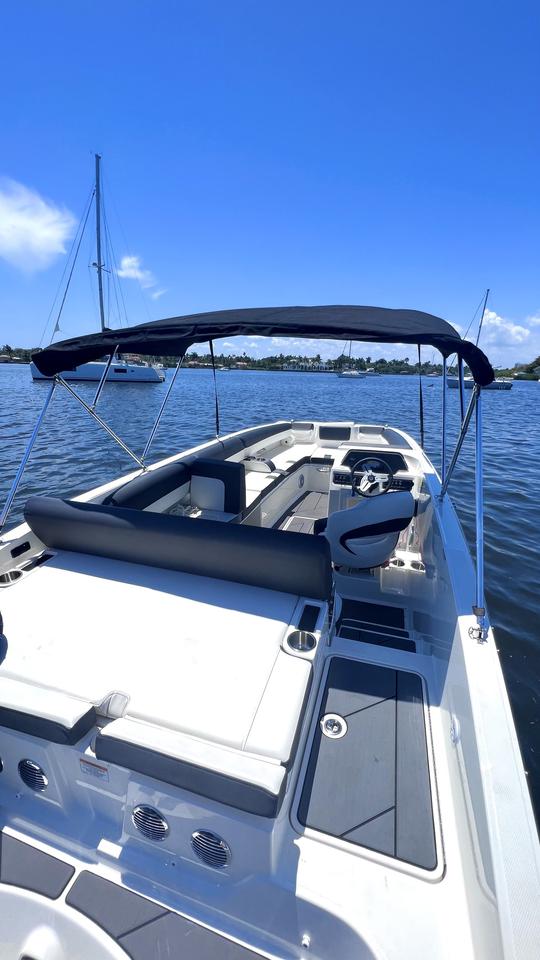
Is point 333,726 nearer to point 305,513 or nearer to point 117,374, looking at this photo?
point 305,513

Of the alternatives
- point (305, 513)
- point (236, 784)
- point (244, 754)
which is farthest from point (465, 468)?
point (236, 784)

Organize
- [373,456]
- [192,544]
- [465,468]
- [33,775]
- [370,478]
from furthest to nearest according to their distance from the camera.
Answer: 1. [465,468]
2. [373,456]
3. [370,478]
4. [192,544]
5. [33,775]

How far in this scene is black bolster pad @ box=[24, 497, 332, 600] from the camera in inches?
73.5

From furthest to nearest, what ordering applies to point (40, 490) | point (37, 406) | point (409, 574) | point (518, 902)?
point (37, 406)
point (40, 490)
point (409, 574)
point (518, 902)

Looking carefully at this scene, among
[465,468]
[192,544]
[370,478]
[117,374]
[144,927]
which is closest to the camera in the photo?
[144,927]

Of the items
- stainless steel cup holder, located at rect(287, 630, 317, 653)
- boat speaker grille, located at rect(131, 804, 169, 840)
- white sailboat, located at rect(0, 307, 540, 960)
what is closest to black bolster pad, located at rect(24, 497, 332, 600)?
white sailboat, located at rect(0, 307, 540, 960)

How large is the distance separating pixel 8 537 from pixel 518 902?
275 cm

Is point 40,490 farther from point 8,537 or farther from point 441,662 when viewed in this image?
point 441,662

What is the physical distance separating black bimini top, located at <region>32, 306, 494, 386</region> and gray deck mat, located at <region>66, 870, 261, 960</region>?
2452 mm

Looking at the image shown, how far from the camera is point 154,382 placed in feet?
115

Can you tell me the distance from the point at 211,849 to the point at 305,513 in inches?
156

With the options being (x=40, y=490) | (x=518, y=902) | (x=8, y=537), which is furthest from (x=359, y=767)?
(x=40, y=490)

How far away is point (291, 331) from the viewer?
2.39 m

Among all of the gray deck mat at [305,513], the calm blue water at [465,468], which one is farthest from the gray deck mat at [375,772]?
the gray deck mat at [305,513]
